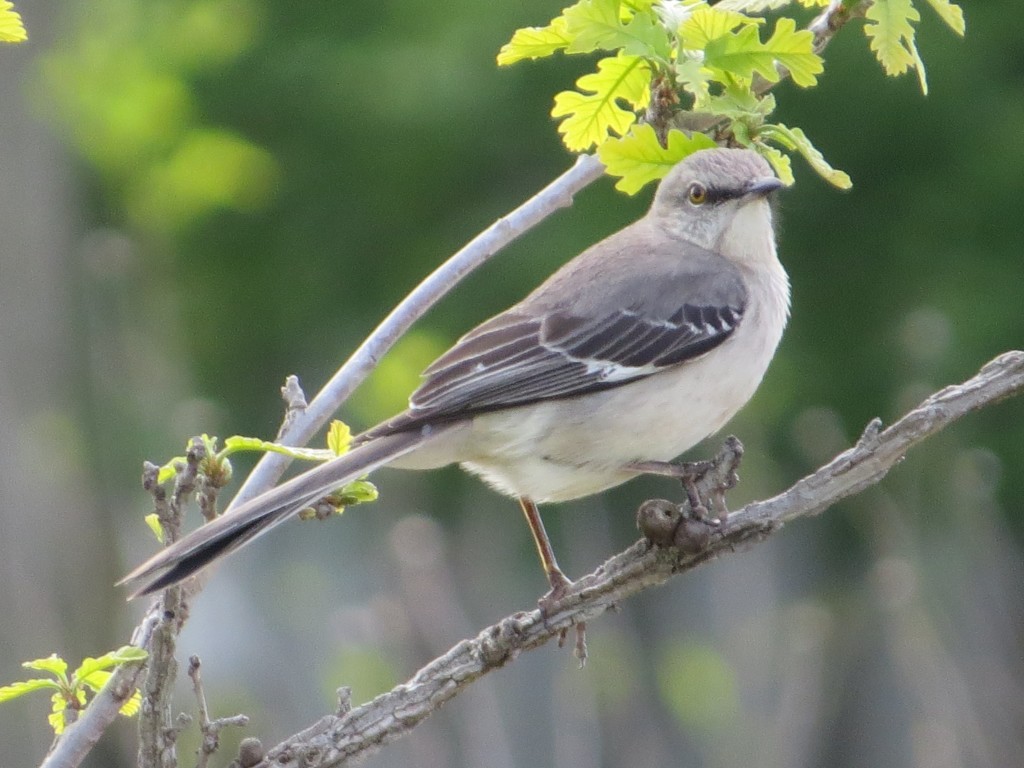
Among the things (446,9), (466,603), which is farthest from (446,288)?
(446,9)

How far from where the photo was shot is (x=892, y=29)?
3.20 meters

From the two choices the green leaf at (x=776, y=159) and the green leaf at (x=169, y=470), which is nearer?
the green leaf at (x=169, y=470)

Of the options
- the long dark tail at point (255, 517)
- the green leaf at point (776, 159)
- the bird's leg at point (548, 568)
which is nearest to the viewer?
the long dark tail at point (255, 517)

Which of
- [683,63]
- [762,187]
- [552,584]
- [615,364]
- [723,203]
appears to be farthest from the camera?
[723,203]

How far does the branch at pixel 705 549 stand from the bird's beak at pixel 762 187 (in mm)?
1442

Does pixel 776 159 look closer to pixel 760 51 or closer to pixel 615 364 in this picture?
pixel 760 51

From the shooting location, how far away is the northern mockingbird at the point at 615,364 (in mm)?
4059

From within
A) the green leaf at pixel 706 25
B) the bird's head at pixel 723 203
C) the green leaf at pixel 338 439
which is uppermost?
the bird's head at pixel 723 203

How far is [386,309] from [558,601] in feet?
26.1

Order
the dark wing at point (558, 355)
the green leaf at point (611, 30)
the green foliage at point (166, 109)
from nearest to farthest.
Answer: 1. the green leaf at point (611, 30)
2. the dark wing at point (558, 355)
3. the green foliage at point (166, 109)

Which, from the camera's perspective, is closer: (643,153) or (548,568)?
(643,153)

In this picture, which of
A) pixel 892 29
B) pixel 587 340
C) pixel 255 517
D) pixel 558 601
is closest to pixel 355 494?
pixel 255 517

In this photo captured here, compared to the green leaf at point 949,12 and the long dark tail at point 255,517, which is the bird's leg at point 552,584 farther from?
the green leaf at point 949,12

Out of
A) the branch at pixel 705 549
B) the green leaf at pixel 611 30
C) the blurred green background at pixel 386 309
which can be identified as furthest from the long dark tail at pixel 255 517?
the blurred green background at pixel 386 309
